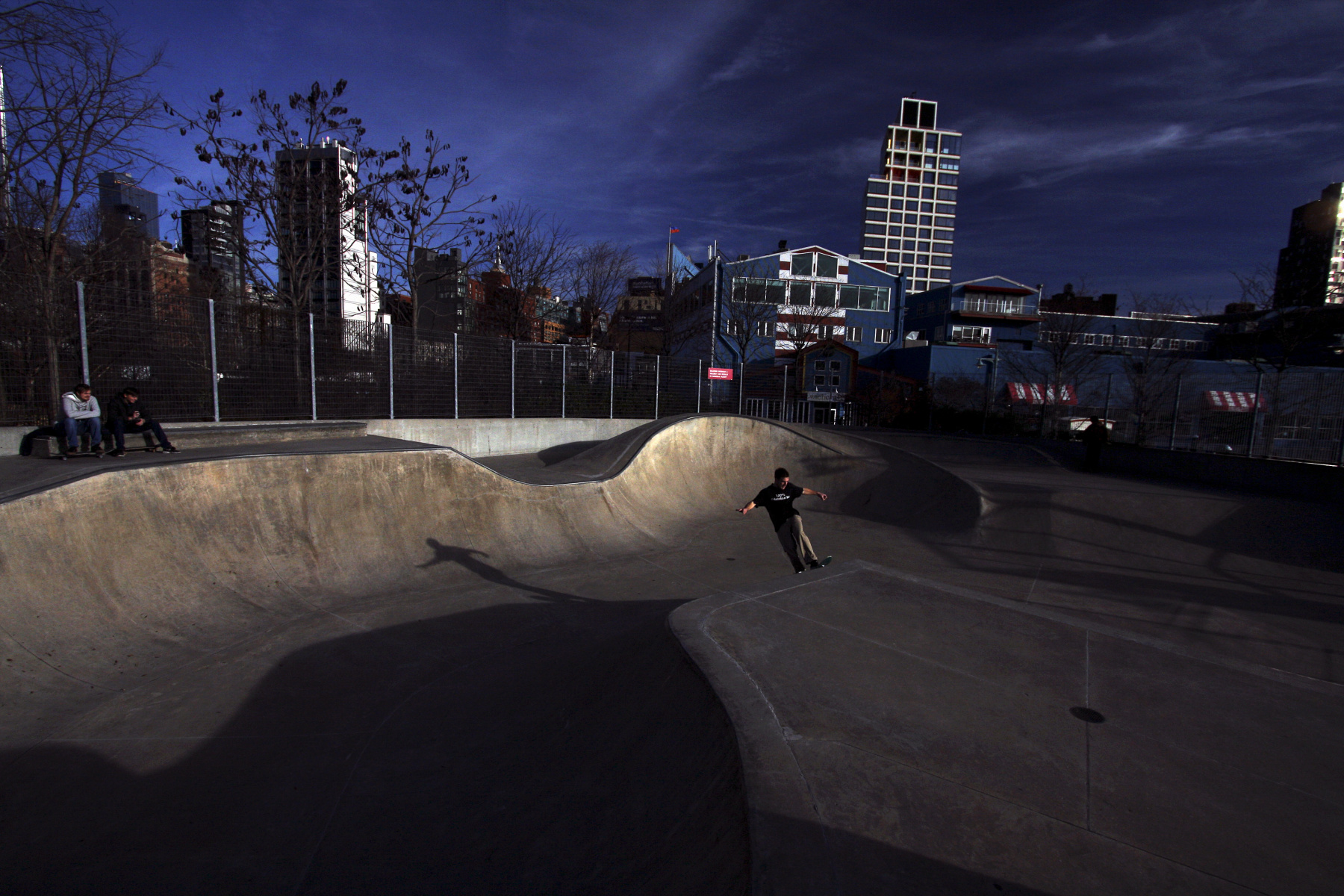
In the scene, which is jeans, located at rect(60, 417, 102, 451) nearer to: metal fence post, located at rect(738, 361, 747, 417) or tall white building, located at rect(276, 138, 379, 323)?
tall white building, located at rect(276, 138, 379, 323)

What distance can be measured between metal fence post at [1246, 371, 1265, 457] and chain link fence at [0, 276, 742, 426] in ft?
44.7

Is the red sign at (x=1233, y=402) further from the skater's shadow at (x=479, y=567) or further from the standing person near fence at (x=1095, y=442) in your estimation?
the skater's shadow at (x=479, y=567)

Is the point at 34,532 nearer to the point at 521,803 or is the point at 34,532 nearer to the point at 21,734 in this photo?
the point at 21,734

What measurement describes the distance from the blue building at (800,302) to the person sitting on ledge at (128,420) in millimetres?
33653

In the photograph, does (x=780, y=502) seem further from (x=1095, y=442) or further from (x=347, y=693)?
(x=1095, y=442)

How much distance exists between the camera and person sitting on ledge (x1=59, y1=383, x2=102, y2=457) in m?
8.48

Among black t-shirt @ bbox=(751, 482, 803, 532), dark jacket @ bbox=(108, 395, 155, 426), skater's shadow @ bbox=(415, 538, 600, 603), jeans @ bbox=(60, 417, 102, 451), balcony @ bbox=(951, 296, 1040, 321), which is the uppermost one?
balcony @ bbox=(951, 296, 1040, 321)

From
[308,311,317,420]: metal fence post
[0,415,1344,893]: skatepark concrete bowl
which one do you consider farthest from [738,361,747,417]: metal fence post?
[308,311,317,420]: metal fence post

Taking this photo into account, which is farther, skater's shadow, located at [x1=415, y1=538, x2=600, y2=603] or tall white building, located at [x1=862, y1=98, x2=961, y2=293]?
tall white building, located at [x1=862, y1=98, x2=961, y2=293]

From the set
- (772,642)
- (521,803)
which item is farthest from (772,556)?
(521,803)

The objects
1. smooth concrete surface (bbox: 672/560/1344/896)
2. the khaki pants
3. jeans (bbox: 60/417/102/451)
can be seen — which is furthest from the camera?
jeans (bbox: 60/417/102/451)

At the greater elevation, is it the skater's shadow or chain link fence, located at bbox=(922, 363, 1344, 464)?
chain link fence, located at bbox=(922, 363, 1344, 464)

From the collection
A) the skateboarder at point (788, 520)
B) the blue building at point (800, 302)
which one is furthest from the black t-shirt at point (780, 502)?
the blue building at point (800, 302)

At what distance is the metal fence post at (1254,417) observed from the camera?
13891 millimetres
